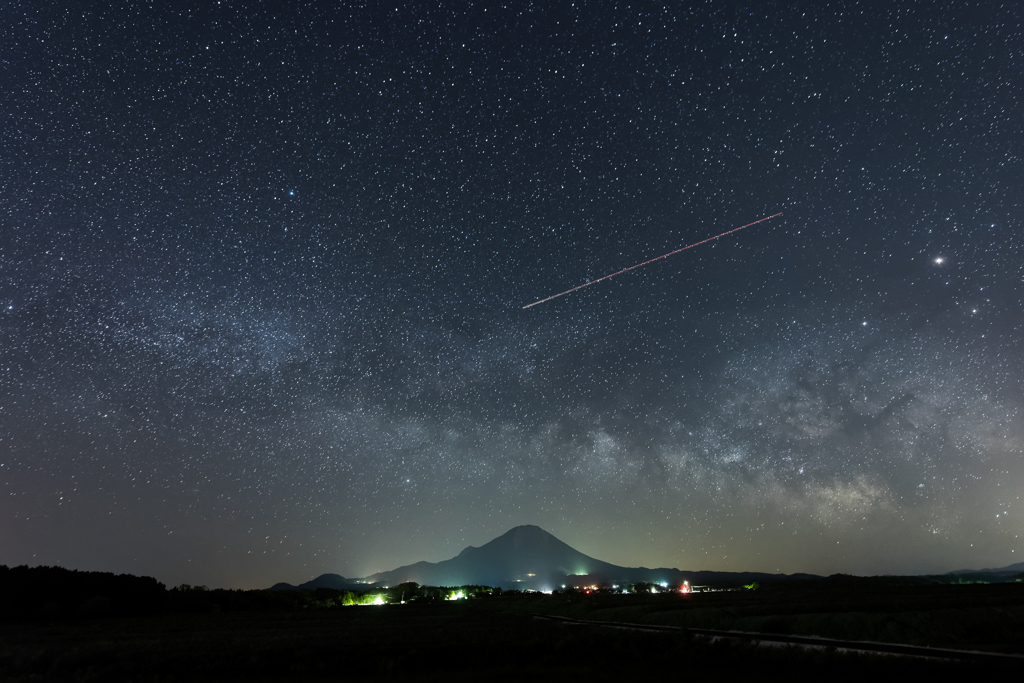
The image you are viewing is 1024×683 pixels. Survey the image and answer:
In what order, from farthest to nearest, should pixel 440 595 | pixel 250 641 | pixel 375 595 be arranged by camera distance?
pixel 440 595, pixel 375 595, pixel 250 641

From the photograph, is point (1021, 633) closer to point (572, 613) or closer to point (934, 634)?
point (934, 634)

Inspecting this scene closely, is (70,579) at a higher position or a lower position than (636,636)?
higher

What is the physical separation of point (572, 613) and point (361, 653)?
30633mm

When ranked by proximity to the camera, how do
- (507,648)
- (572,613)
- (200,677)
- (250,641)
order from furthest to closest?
(572,613), (250,641), (507,648), (200,677)

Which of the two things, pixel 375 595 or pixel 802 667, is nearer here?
pixel 802 667

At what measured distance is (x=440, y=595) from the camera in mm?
124750

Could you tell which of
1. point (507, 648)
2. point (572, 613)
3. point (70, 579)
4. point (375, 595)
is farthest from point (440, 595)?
point (507, 648)

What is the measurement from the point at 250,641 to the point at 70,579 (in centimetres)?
7910

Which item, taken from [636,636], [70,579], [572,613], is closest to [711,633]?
[636,636]

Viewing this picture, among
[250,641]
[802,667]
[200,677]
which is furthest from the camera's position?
[250,641]

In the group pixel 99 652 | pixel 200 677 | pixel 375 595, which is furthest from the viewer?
pixel 375 595

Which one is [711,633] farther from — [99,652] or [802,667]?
[99,652]

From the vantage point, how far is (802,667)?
1714 cm

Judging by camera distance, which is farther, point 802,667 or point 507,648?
point 507,648
